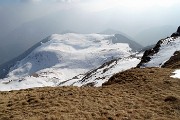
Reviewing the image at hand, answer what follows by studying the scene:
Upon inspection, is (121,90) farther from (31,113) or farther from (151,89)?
(31,113)

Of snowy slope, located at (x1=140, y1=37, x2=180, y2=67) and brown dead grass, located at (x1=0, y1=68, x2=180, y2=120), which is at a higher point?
brown dead grass, located at (x1=0, y1=68, x2=180, y2=120)

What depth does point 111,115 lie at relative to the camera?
21.4 meters

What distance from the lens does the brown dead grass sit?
69.3 feet

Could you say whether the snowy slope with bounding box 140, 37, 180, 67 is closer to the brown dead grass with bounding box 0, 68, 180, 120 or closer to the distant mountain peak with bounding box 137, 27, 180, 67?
the distant mountain peak with bounding box 137, 27, 180, 67

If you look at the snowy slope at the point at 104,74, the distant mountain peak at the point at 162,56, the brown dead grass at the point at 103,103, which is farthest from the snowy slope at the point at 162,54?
the brown dead grass at the point at 103,103

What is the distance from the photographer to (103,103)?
78.4 feet

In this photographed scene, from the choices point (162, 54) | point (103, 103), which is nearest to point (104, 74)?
point (162, 54)

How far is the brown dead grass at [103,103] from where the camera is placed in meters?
21.1

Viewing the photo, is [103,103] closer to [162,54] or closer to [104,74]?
[162,54]

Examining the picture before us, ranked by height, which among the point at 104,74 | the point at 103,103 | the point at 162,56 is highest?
the point at 103,103

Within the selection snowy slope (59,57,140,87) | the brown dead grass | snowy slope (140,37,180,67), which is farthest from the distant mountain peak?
the brown dead grass

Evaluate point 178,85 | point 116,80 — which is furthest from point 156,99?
point 116,80

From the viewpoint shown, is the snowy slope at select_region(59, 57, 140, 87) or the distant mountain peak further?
the snowy slope at select_region(59, 57, 140, 87)

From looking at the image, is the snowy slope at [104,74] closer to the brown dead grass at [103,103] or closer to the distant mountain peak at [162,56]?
the distant mountain peak at [162,56]
